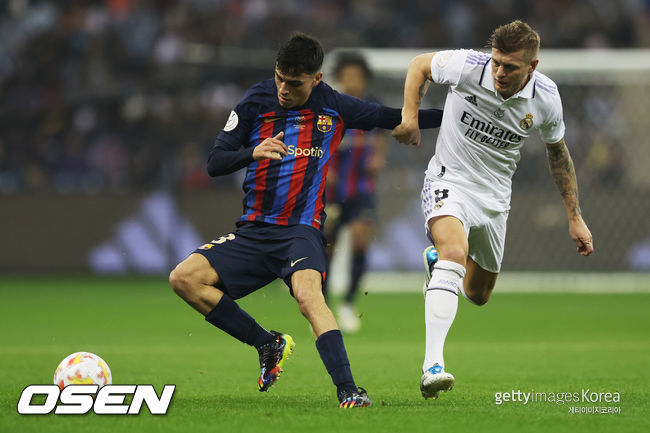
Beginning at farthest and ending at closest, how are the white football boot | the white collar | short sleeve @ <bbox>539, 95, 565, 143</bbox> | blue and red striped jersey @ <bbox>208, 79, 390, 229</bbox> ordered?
short sleeve @ <bbox>539, 95, 565, 143</bbox>, the white collar, blue and red striped jersey @ <bbox>208, 79, 390, 229</bbox>, the white football boot

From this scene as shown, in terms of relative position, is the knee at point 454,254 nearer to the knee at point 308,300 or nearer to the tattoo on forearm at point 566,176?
the knee at point 308,300

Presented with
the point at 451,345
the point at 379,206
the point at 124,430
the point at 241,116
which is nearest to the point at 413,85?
the point at 241,116

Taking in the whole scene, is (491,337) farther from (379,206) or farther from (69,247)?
(69,247)

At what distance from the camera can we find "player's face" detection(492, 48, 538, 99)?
18.0ft

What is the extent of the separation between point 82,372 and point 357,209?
525cm

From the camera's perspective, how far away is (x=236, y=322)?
5.55 meters

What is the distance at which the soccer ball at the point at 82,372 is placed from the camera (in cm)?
510

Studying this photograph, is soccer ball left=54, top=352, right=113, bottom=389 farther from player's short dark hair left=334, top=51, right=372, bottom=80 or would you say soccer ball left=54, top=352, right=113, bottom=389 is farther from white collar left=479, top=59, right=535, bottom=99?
player's short dark hair left=334, top=51, right=372, bottom=80

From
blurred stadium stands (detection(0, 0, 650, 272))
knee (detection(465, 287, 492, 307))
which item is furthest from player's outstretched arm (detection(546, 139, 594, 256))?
blurred stadium stands (detection(0, 0, 650, 272))

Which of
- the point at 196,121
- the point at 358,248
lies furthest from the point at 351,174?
the point at 196,121

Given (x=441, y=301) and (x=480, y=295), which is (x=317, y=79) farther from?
(x=480, y=295)

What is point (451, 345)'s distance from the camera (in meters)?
8.55

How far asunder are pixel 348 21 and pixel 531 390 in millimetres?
13947

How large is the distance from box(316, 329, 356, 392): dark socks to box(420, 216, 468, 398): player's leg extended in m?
0.46
